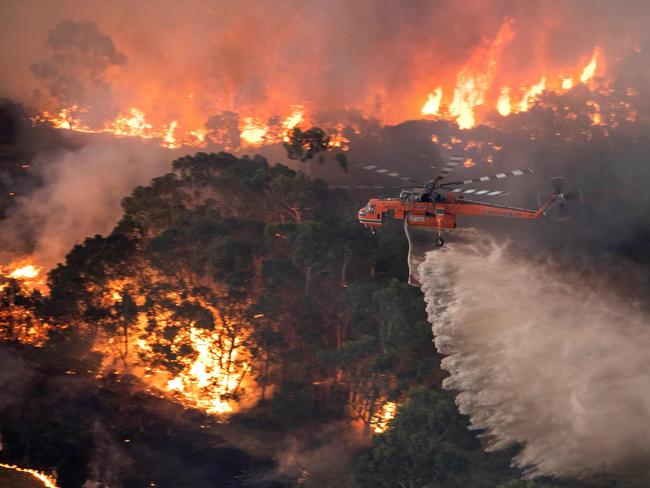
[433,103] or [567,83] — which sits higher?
[567,83]

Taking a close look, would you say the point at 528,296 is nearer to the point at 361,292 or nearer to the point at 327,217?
the point at 361,292

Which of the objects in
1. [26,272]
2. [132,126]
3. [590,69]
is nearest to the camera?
[26,272]

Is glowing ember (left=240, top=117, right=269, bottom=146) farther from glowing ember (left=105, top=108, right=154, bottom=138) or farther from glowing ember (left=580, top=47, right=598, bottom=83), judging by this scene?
glowing ember (left=580, top=47, right=598, bottom=83)

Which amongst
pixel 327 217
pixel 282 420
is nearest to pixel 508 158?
pixel 327 217

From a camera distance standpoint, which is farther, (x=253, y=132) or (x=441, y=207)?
(x=253, y=132)

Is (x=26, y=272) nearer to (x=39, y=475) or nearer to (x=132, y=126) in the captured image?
(x=39, y=475)

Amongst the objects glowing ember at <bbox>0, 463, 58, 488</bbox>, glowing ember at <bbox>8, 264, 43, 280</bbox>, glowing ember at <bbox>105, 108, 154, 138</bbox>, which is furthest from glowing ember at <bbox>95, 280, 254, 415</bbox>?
glowing ember at <bbox>105, 108, 154, 138</bbox>

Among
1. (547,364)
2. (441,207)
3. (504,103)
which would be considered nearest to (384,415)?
(547,364)
